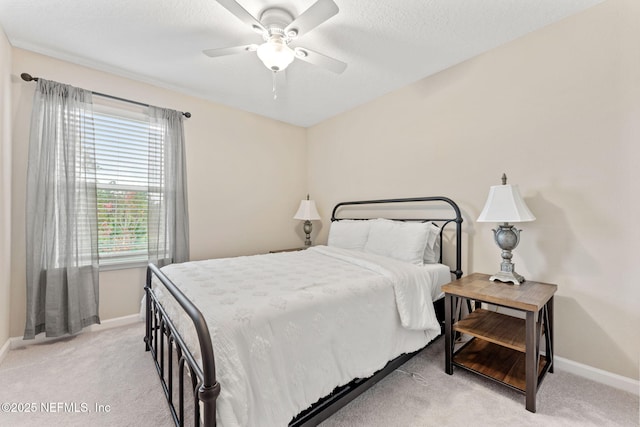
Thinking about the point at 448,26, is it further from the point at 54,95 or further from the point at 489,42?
the point at 54,95

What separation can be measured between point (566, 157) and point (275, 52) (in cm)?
223

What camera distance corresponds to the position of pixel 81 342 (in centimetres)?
235

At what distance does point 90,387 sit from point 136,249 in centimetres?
140

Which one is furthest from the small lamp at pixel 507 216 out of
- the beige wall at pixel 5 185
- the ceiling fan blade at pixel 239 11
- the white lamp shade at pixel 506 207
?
the beige wall at pixel 5 185

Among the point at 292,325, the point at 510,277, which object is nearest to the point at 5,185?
the point at 292,325

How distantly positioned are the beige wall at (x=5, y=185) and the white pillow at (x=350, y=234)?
289cm

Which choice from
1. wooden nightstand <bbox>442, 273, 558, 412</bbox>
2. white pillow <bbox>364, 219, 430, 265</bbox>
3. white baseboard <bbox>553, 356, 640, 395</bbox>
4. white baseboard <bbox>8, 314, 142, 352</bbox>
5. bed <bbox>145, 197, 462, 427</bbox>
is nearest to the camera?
bed <bbox>145, 197, 462, 427</bbox>

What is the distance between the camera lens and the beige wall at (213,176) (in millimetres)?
2283

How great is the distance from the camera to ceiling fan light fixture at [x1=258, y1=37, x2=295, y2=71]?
183 centimetres

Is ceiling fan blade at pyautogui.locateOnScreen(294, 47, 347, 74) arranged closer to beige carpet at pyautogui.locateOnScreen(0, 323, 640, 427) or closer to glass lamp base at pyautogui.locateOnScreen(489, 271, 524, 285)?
glass lamp base at pyautogui.locateOnScreen(489, 271, 524, 285)

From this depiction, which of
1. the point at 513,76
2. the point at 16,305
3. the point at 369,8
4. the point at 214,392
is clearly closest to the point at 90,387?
the point at 16,305

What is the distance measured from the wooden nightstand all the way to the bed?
8.9 inches

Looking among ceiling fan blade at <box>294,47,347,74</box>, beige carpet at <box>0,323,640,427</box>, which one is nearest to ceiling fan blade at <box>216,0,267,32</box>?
ceiling fan blade at <box>294,47,347,74</box>

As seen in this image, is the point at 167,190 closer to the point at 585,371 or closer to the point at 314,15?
the point at 314,15
